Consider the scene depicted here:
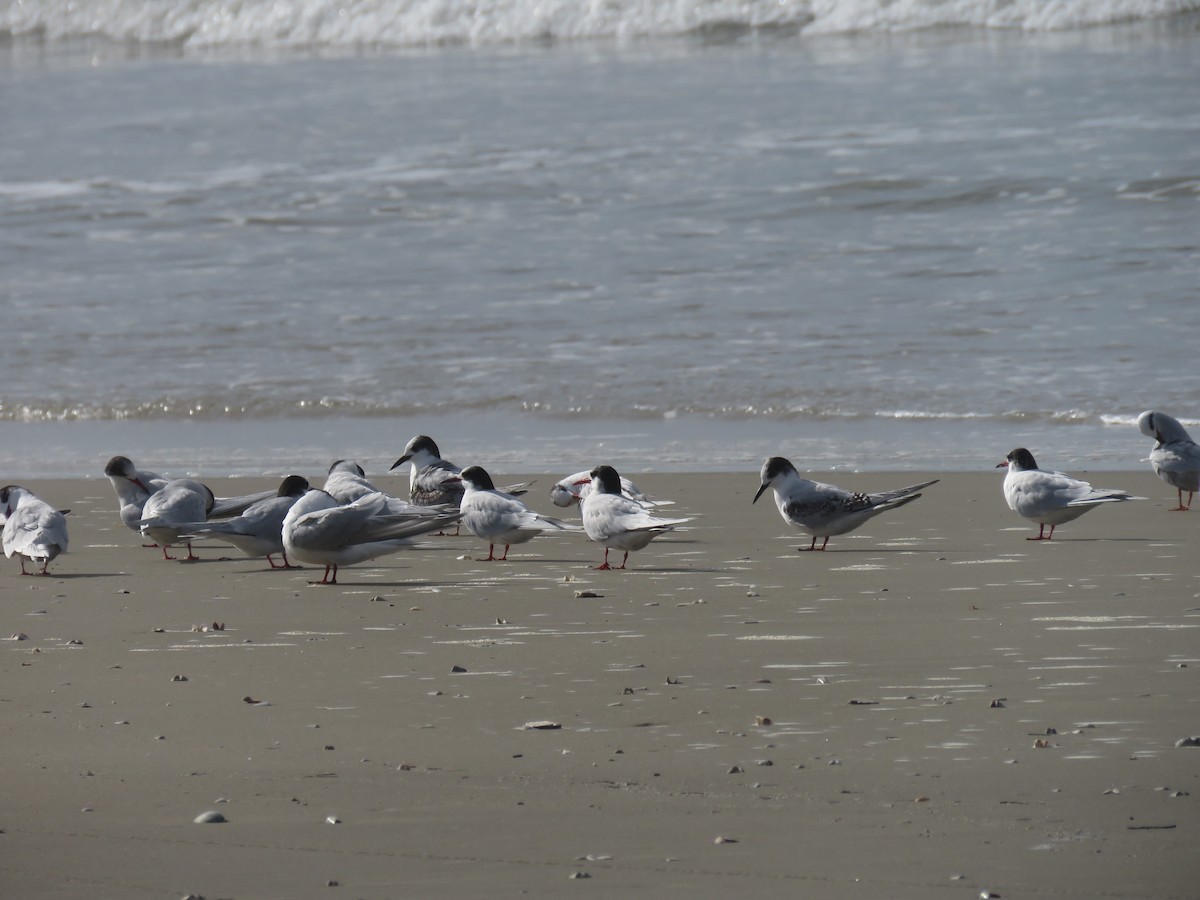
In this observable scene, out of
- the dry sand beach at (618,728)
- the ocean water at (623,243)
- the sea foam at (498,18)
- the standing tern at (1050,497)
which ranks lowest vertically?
the dry sand beach at (618,728)

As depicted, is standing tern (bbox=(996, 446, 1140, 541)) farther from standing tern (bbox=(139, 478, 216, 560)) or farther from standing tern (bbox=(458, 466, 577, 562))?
standing tern (bbox=(139, 478, 216, 560))

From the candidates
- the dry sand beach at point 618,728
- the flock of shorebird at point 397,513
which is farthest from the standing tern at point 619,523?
the dry sand beach at point 618,728

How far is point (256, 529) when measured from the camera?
7430 mm

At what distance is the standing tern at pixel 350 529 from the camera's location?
6.98m

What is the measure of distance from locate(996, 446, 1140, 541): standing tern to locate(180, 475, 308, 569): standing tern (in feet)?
10.2

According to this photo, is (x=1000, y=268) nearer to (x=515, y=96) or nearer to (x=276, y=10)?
(x=515, y=96)

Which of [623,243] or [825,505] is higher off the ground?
[623,243]

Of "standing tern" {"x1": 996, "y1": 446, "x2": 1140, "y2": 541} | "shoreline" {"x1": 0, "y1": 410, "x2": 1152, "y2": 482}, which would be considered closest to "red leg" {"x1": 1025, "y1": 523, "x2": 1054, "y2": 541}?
"standing tern" {"x1": 996, "y1": 446, "x2": 1140, "y2": 541}

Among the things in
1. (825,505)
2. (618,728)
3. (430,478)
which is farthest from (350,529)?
(618,728)

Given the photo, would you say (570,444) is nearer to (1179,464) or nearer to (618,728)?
(1179,464)

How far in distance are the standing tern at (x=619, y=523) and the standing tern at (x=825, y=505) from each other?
1.97 ft

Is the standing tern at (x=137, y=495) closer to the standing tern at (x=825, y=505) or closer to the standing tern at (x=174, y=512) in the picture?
the standing tern at (x=174, y=512)

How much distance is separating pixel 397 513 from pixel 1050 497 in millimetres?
2817

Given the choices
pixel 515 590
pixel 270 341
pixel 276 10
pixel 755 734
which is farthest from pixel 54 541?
pixel 276 10
